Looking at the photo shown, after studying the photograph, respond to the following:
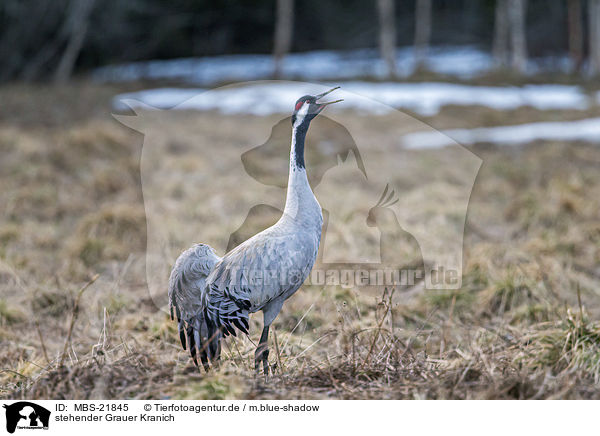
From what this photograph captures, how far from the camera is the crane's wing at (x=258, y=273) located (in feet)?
7.19

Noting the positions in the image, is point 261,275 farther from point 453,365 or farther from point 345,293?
point 345,293

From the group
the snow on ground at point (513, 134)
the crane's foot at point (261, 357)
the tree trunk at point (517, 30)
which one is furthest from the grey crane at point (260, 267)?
the tree trunk at point (517, 30)

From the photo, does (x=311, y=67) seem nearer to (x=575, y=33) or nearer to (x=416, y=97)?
(x=416, y=97)

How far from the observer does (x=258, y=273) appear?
2.19m

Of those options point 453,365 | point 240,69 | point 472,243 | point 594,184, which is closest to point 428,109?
point 594,184

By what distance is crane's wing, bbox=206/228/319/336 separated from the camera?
2191mm

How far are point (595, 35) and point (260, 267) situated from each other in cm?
1918

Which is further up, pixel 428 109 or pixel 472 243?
pixel 428 109

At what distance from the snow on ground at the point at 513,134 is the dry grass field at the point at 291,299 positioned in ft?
1.40

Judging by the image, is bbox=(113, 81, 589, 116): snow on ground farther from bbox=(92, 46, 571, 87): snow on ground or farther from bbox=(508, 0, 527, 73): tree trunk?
bbox=(508, 0, 527, 73): tree trunk

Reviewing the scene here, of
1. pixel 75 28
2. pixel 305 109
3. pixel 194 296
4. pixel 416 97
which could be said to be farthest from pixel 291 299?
pixel 75 28

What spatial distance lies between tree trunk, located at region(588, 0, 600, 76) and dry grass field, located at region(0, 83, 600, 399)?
28.4ft

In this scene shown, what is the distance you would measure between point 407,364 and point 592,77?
16.8 meters
